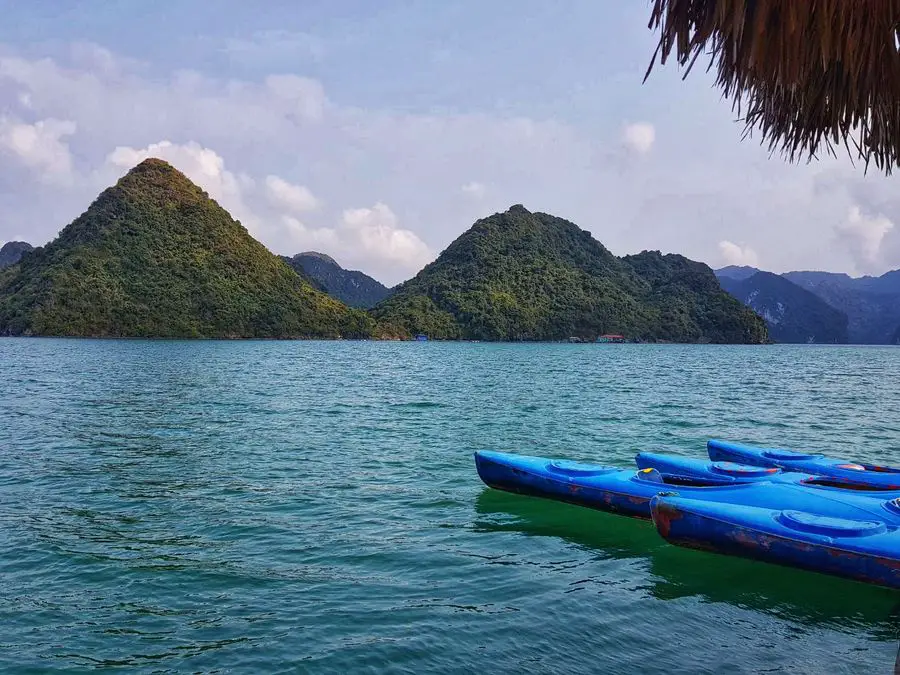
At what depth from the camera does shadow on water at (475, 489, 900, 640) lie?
23.6ft

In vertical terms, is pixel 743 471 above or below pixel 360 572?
above

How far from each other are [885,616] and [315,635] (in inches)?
232

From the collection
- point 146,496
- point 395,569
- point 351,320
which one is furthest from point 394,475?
→ point 351,320

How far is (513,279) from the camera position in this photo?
15500cm

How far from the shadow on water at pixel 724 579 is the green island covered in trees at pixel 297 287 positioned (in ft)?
335

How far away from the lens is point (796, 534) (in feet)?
25.5

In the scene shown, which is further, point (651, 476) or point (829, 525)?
point (651, 476)

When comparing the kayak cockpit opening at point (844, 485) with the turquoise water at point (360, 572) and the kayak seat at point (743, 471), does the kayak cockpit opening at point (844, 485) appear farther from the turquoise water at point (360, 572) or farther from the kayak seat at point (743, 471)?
the turquoise water at point (360, 572)

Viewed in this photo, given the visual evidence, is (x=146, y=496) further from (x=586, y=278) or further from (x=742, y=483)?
(x=586, y=278)

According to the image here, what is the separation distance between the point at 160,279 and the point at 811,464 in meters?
114

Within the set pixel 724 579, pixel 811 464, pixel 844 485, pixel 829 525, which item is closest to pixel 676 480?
pixel 724 579

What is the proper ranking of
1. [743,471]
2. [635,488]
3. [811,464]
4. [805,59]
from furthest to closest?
[811,464], [743,471], [635,488], [805,59]

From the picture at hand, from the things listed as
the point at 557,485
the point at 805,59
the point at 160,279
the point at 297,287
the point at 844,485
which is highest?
the point at 297,287

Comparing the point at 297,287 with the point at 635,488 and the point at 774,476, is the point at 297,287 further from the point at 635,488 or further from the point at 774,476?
the point at 774,476
